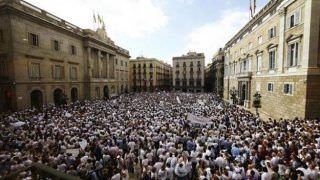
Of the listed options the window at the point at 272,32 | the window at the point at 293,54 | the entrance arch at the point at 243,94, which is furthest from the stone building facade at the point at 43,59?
the window at the point at 293,54

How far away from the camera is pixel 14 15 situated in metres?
23.9

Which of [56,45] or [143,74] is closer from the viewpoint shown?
[56,45]

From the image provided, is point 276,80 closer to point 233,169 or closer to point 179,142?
point 179,142

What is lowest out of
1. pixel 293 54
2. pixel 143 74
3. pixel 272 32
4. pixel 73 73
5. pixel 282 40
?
A: pixel 73 73

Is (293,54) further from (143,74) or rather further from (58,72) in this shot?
(143,74)

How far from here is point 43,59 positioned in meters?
28.6

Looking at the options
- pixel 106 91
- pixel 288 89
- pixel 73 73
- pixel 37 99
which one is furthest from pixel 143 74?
pixel 288 89

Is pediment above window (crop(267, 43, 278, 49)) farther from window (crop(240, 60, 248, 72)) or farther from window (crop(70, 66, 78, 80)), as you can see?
window (crop(70, 66, 78, 80))

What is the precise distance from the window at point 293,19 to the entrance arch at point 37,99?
2979 cm

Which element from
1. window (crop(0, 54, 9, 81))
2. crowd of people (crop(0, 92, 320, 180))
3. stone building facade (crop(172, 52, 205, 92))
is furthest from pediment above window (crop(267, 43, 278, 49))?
stone building facade (crop(172, 52, 205, 92))

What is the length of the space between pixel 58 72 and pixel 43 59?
371 centimetres

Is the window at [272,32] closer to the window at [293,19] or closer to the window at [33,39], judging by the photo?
the window at [293,19]

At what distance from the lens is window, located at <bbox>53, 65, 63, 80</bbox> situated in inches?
1217

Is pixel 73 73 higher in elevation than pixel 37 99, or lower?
higher
